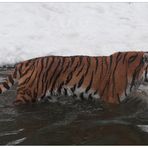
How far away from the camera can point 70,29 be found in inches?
595

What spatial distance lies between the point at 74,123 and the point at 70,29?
7.68 metres

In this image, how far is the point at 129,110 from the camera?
336 inches

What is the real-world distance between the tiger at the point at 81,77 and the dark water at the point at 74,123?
0.72 ft

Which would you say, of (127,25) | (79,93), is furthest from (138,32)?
(79,93)

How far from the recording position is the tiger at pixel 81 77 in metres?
8.55

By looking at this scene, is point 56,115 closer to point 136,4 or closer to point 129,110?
point 129,110

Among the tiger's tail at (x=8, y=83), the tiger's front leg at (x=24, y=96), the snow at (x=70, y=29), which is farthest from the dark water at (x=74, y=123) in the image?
the snow at (x=70, y=29)

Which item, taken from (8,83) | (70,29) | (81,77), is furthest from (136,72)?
(70,29)

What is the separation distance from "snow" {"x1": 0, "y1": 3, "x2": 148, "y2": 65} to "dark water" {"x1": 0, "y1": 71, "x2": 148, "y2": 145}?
4.23m

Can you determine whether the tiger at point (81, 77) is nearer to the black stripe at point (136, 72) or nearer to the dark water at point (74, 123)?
the black stripe at point (136, 72)

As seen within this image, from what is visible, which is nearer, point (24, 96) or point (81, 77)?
point (24, 96)

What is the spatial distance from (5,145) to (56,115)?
67.8 inches

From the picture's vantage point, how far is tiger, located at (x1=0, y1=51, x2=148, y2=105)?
337 inches

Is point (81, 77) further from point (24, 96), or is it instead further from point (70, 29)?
point (70, 29)
